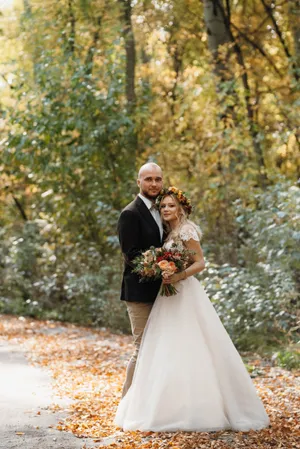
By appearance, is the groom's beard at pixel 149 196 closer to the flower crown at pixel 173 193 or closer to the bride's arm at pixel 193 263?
the flower crown at pixel 173 193

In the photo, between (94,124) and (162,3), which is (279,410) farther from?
(162,3)

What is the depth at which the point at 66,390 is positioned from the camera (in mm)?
7824

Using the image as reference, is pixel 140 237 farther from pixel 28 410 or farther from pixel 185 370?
pixel 28 410

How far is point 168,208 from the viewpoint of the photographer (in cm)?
594

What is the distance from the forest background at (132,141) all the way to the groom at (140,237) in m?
4.08

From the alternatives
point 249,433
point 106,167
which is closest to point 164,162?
point 106,167

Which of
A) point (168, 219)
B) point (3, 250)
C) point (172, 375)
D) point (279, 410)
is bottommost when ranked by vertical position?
point (279, 410)

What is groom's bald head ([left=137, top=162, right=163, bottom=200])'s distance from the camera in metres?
5.99

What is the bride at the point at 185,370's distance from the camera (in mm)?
5570

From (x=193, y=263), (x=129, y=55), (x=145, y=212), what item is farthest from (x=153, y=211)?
(x=129, y=55)

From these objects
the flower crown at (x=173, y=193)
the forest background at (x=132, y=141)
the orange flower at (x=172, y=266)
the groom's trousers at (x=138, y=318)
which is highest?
the forest background at (x=132, y=141)

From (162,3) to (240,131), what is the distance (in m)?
5.49

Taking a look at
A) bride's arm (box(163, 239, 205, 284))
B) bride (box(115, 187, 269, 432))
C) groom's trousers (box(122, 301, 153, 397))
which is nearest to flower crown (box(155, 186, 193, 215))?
bride (box(115, 187, 269, 432))

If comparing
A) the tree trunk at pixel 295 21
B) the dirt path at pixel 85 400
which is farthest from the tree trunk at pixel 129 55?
the dirt path at pixel 85 400
